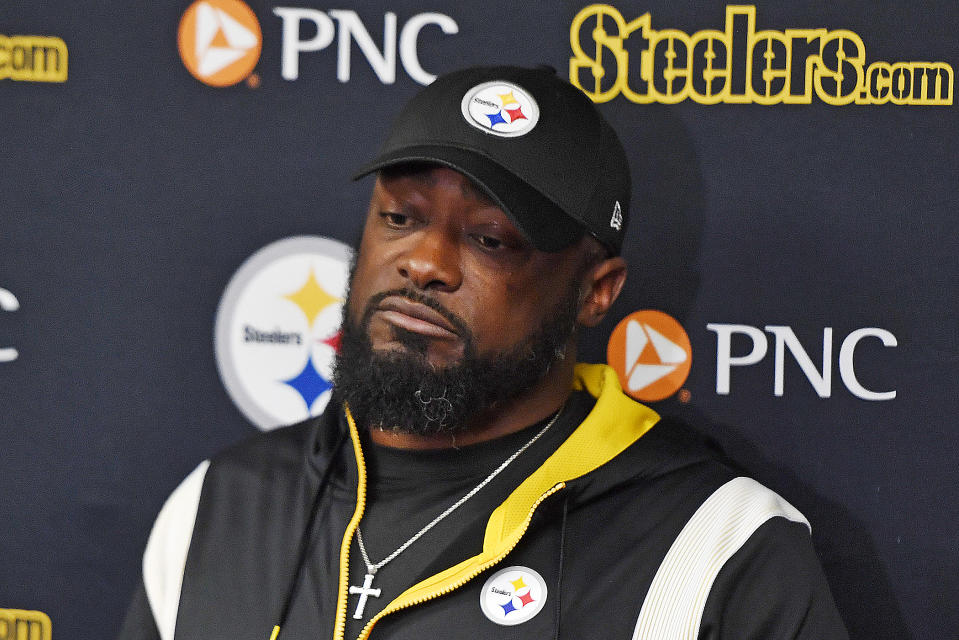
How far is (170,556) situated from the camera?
1205 millimetres

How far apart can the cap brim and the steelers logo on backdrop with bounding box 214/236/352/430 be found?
391 millimetres

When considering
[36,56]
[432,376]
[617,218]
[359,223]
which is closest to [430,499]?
[432,376]

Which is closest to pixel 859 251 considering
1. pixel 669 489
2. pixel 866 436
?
pixel 866 436

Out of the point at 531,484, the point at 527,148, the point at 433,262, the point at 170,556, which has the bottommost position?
the point at 170,556

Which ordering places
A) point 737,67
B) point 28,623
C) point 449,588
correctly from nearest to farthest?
1. point 449,588
2. point 737,67
3. point 28,623

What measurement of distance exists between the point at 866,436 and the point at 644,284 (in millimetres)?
337

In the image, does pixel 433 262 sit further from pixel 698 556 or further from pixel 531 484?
pixel 698 556

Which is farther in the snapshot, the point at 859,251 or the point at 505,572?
the point at 859,251

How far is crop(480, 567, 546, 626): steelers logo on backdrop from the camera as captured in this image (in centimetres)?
103

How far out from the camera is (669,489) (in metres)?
1.11

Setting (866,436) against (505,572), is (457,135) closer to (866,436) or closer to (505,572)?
(505,572)

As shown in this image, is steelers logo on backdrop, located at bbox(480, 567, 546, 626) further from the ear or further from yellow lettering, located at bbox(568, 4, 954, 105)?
yellow lettering, located at bbox(568, 4, 954, 105)

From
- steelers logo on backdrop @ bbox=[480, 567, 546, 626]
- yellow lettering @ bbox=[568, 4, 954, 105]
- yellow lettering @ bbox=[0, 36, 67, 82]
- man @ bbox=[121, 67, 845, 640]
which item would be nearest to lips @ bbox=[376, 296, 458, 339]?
man @ bbox=[121, 67, 845, 640]

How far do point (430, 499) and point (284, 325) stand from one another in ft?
1.45
